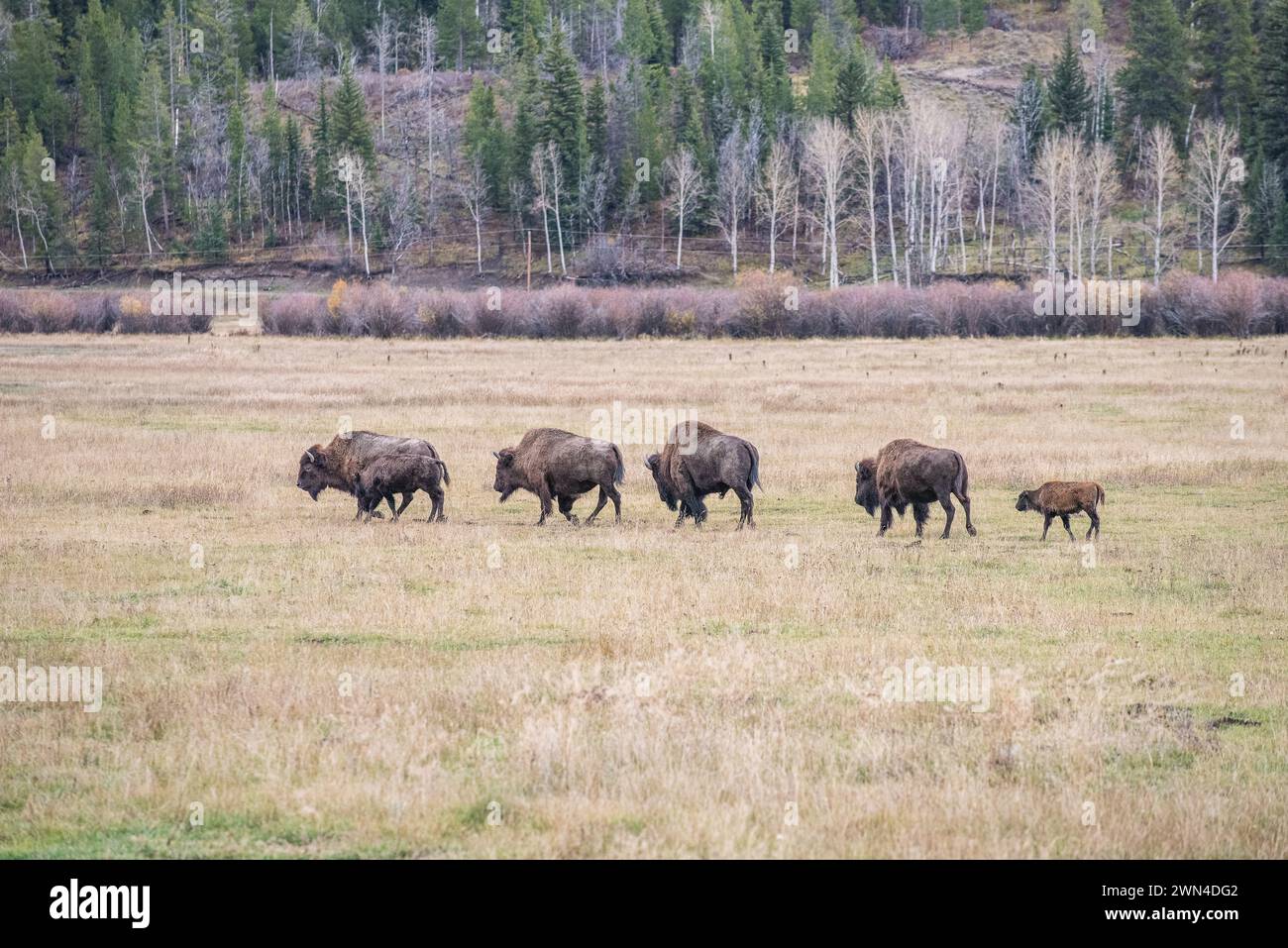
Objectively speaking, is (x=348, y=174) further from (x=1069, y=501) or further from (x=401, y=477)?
(x=1069, y=501)

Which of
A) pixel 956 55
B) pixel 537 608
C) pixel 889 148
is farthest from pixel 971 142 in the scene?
pixel 537 608

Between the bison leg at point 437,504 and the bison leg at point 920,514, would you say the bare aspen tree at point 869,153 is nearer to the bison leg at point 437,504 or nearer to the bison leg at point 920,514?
the bison leg at point 920,514

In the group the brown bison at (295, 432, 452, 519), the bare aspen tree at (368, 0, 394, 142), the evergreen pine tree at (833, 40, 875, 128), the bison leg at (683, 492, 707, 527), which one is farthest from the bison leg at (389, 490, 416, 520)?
the bare aspen tree at (368, 0, 394, 142)

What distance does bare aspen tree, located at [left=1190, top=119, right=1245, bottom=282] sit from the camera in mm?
87375

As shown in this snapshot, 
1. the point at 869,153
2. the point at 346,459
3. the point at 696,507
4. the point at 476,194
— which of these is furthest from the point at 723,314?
the point at 696,507

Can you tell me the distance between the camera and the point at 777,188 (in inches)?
3927

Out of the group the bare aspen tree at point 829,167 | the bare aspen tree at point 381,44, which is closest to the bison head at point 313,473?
the bare aspen tree at point 829,167

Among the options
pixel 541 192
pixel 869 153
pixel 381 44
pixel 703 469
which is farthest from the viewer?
pixel 381 44

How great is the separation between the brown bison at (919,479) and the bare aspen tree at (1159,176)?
2759 inches

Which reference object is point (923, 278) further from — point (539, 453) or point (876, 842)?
point (876, 842)

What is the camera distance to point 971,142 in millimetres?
107562

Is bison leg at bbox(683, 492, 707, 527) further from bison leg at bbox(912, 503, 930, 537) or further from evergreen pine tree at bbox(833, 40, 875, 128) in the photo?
evergreen pine tree at bbox(833, 40, 875, 128)

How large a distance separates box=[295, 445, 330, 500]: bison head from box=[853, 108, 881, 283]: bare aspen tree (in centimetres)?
6861

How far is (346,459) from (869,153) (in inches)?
2967
